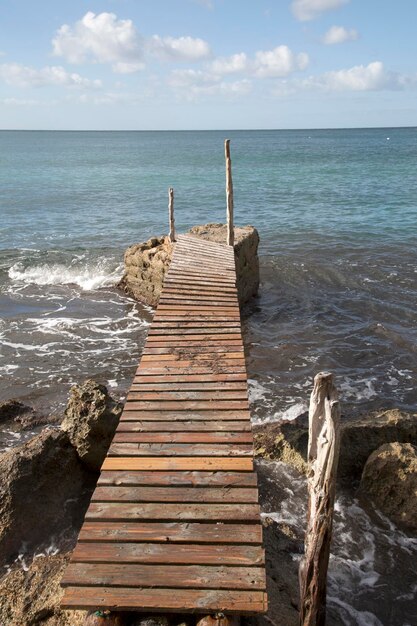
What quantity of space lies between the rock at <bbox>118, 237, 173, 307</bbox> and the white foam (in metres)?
2.37

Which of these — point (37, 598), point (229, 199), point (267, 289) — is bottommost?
point (267, 289)

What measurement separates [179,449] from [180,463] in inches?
10.3

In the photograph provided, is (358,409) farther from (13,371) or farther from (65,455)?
(13,371)

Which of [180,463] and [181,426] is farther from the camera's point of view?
[181,426]

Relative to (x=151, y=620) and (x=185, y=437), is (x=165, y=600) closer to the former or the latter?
(x=151, y=620)

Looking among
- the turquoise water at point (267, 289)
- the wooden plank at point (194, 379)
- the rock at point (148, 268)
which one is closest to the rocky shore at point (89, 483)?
the wooden plank at point (194, 379)

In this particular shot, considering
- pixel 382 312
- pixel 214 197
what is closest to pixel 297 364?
pixel 382 312

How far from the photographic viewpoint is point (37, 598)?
5.00 metres

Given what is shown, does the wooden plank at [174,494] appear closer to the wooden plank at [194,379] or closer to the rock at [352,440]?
the wooden plank at [194,379]

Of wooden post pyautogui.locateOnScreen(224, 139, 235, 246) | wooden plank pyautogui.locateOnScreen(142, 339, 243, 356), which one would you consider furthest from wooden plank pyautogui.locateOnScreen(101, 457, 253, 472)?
wooden post pyautogui.locateOnScreen(224, 139, 235, 246)

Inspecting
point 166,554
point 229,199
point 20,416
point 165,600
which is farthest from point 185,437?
point 229,199

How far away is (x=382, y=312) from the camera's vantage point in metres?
15.9

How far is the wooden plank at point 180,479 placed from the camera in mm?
5488

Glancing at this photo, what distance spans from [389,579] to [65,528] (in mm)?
4392
